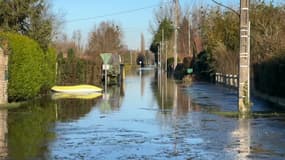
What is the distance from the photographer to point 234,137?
14.6 meters

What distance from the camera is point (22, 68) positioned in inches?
1040

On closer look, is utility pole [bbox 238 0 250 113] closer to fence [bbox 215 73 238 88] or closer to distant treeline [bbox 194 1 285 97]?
distant treeline [bbox 194 1 285 97]

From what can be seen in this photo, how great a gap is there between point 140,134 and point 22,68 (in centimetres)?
1238

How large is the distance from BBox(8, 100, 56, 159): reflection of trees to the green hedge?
1.00 m

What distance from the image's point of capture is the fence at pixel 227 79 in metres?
42.6

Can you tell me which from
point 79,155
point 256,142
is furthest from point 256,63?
point 79,155

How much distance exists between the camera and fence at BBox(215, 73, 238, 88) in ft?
140

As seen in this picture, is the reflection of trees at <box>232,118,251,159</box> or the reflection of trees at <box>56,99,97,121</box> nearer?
the reflection of trees at <box>232,118,251,159</box>

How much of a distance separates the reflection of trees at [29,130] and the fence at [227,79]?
1979cm

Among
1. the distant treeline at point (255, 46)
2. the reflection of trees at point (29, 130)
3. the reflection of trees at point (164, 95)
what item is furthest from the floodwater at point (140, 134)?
the distant treeline at point (255, 46)

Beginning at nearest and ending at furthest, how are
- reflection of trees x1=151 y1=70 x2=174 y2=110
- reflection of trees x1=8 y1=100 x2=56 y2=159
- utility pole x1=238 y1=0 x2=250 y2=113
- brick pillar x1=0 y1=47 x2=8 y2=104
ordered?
reflection of trees x1=8 y1=100 x2=56 y2=159
utility pole x1=238 y1=0 x2=250 y2=113
brick pillar x1=0 y1=47 x2=8 y2=104
reflection of trees x1=151 y1=70 x2=174 y2=110

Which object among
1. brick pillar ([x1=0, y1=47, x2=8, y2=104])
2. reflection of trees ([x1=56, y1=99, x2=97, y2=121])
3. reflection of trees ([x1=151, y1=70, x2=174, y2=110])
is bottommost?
reflection of trees ([x1=151, y1=70, x2=174, y2=110])

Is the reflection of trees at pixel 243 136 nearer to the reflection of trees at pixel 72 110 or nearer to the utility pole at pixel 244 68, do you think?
the utility pole at pixel 244 68

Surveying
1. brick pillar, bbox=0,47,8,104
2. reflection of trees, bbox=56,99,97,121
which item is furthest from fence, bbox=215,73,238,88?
brick pillar, bbox=0,47,8,104
